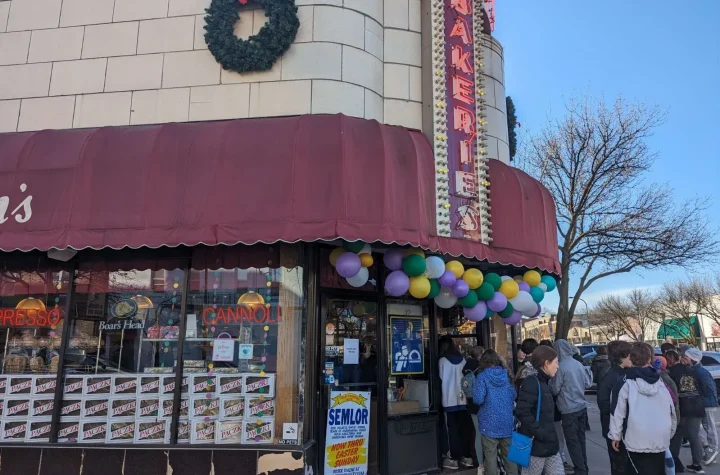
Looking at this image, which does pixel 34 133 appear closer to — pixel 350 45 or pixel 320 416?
pixel 350 45

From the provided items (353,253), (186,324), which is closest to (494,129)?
(353,253)

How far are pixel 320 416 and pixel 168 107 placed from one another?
4.62 metres

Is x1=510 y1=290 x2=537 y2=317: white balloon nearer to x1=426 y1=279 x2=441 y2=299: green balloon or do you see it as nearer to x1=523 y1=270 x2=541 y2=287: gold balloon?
x1=523 y1=270 x2=541 y2=287: gold balloon

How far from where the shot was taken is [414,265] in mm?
6156

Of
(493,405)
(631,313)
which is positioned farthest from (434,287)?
(631,313)

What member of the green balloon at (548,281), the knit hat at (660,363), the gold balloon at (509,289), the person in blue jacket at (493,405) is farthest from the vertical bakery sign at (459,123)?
the knit hat at (660,363)

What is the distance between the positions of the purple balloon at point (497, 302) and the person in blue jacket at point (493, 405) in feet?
3.29

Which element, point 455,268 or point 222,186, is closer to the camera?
point 222,186

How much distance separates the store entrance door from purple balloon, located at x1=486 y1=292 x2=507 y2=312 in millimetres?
1568

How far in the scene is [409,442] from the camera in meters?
6.90

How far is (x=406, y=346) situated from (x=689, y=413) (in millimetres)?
4365

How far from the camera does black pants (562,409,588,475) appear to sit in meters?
6.69

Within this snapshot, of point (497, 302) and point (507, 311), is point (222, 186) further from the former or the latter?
point (507, 311)

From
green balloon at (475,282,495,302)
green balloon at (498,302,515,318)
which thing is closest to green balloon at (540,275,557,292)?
green balloon at (498,302,515,318)
